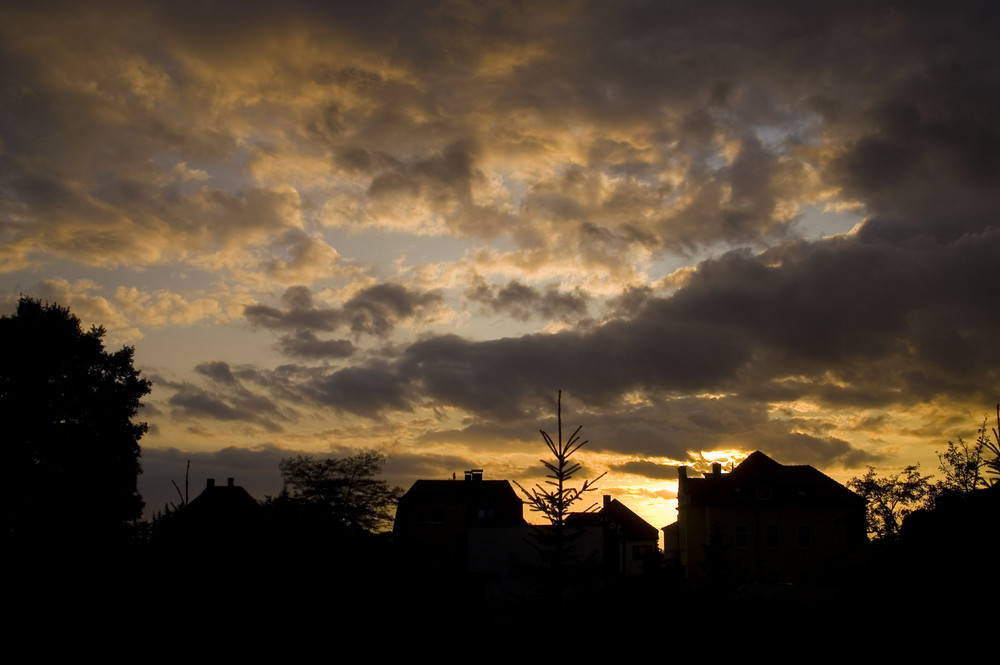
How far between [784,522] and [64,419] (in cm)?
4622

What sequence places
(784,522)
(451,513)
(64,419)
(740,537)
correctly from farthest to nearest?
1. (451,513)
2. (740,537)
3. (784,522)
4. (64,419)

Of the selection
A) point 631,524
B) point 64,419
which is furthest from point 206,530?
point 631,524

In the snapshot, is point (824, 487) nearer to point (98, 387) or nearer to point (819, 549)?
point (819, 549)

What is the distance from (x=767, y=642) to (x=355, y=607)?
33.0 ft

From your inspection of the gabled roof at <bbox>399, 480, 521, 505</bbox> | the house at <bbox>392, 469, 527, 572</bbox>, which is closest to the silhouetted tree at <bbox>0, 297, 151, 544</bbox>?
the house at <bbox>392, 469, 527, 572</bbox>

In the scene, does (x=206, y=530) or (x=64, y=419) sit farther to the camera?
(x=64, y=419)

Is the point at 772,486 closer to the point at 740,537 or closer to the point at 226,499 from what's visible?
the point at 740,537

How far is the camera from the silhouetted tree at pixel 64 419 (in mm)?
32594

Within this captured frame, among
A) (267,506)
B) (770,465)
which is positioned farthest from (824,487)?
(267,506)

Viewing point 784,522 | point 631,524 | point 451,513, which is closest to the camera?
point 784,522

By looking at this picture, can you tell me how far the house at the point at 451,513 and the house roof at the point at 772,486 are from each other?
15.2 meters

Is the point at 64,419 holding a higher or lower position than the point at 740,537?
higher

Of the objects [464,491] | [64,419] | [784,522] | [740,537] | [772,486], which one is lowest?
[740,537]

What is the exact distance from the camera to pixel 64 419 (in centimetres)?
3547
